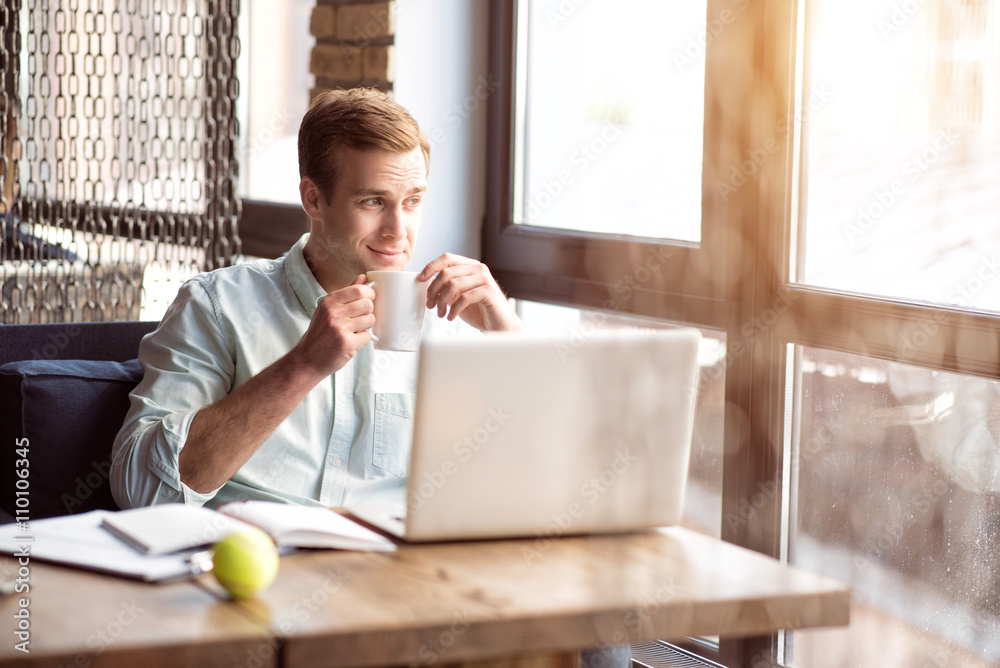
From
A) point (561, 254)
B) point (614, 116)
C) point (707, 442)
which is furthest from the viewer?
point (561, 254)

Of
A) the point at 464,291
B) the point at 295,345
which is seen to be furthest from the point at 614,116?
the point at 295,345

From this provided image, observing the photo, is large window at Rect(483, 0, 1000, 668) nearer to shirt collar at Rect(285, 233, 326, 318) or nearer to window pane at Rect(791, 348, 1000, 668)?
window pane at Rect(791, 348, 1000, 668)

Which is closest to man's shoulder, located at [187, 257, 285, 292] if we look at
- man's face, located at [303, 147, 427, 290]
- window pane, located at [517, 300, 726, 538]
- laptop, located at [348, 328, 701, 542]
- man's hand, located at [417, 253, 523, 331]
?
man's face, located at [303, 147, 427, 290]

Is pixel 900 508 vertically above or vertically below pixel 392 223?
below

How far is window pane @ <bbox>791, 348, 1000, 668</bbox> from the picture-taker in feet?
5.59

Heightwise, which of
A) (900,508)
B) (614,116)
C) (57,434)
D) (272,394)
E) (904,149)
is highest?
(614,116)

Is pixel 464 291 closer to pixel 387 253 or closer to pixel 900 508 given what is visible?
pixel 387 253

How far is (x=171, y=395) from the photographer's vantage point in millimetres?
1620

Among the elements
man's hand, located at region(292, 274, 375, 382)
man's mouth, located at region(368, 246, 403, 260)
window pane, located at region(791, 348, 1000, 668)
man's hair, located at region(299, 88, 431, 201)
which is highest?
man's hair, located at region(299, 88, 431, 201)

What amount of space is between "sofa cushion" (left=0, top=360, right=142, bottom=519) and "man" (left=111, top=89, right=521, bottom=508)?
125 mm

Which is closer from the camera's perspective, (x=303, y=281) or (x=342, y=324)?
(x=342, y=324)

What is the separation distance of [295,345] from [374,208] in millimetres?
292

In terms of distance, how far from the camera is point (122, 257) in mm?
2738

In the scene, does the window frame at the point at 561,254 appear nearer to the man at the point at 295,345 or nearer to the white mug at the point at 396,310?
the man at the point at 295,345
